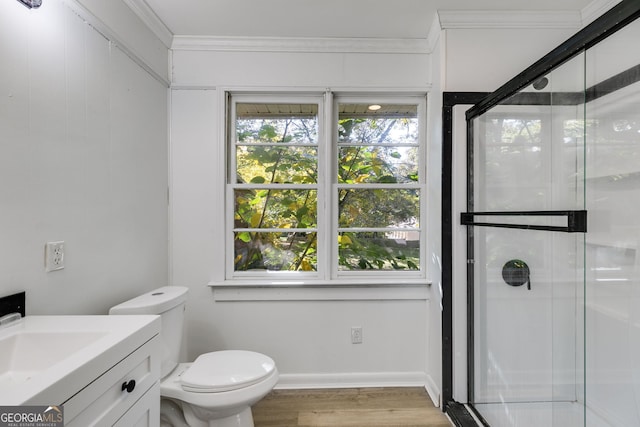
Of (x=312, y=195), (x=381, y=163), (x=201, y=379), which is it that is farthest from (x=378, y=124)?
(x=201, y=379)

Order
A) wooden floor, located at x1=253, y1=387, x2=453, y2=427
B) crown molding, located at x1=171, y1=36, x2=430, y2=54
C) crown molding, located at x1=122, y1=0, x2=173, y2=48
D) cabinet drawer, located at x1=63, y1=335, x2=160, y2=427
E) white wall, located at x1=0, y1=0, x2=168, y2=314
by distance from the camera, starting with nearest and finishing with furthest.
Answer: cabinet drawer, located at x1=63, y1=335, x2=160, y2=427, white wall, located at x1=0, y1=0, x2=168, y2=314, crown molding, located at x1=122, y1=0, x2=173, y2=48, wooden floor, located at x1=253, y1=387, x2=453, y2=427, crown molding, located at x1=171, y1=36, x2=430, y2=54

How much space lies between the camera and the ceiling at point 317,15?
1677mm

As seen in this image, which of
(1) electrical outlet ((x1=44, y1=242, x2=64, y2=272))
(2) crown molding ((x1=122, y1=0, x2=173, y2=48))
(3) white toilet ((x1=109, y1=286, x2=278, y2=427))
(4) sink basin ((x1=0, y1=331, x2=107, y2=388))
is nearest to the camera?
(4) sink basin ((x1=0, y1=331, x2=107, y2=388))

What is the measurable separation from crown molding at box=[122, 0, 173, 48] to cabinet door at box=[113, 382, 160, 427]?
1.82 metres

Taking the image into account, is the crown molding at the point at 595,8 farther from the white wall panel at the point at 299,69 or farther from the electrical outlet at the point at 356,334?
the electrical outlet at the point at 356,334

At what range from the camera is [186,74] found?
2006 millimetres

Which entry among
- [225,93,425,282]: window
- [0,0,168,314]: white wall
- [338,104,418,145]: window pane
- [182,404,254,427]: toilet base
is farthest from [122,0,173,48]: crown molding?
[182,404,254,427]: toilet base

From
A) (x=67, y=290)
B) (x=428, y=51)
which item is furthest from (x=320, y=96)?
(x=67, y=290)

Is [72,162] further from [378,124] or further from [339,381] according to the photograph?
[339,381]

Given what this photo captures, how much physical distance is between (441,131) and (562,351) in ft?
4.14

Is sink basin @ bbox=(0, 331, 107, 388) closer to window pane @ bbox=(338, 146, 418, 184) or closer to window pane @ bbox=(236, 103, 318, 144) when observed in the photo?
window pane @ bbox=(236, 103, 318, 144)

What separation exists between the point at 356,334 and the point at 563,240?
1.29m

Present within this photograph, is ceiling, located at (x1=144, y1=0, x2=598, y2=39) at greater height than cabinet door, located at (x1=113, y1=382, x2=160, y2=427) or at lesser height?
greater

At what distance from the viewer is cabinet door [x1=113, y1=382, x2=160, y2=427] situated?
90 centimetres
